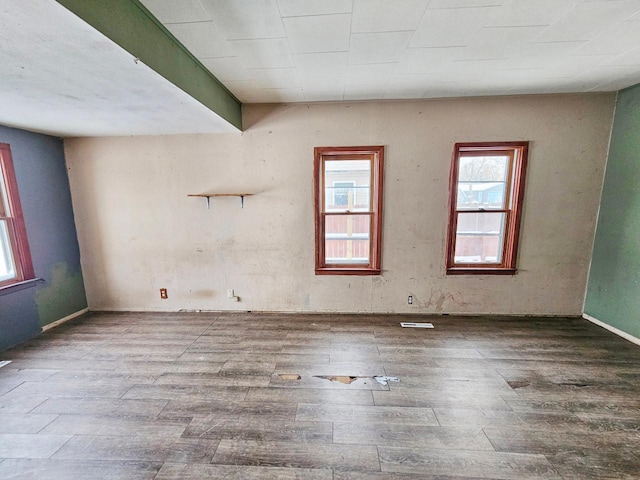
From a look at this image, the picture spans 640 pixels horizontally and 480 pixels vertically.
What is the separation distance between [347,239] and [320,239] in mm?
364

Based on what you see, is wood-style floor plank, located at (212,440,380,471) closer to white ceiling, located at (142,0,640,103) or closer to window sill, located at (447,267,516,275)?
window sill, located at (447,267,516,275)

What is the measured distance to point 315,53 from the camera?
2.00 metres

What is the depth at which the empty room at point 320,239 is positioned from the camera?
152cm

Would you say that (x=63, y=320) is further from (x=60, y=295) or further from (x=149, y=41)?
(x=149, y=41)

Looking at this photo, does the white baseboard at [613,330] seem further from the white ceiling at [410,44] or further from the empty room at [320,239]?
the white ceiling at [410,44]

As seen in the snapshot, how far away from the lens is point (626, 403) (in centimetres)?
183

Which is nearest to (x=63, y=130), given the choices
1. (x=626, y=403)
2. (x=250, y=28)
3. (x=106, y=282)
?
(x=106, y=282)

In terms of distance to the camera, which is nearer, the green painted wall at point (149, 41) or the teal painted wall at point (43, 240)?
the green painted wall at point (149, 41)

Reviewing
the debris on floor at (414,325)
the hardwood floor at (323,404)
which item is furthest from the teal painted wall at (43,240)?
the debris on floor at (414,325)

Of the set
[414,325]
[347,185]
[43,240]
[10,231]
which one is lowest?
[414,325]

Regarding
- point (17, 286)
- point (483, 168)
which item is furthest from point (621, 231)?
point (17, 286)

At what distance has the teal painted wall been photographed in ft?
9.07

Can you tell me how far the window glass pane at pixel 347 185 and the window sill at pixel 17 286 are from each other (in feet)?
11.3

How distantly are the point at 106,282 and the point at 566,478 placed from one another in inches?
188
